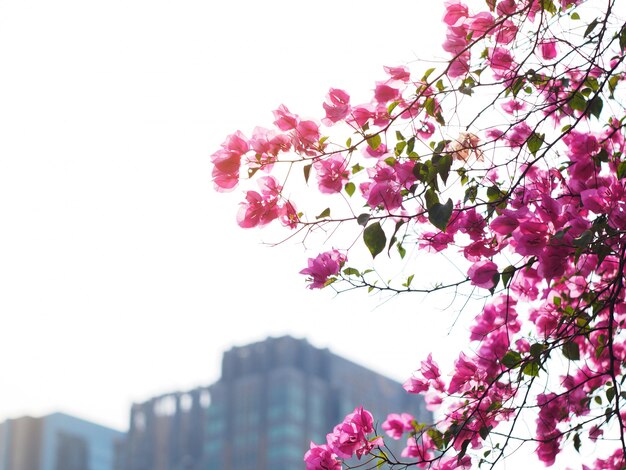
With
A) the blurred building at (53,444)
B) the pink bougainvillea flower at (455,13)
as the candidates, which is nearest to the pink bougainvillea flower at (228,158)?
the pink bougainvillea flower at (455,13)

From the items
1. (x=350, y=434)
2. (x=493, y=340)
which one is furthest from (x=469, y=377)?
(x=350, y=434)

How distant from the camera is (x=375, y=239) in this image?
257 cm

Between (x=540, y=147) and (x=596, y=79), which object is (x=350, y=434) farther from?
(x=596, y=79)

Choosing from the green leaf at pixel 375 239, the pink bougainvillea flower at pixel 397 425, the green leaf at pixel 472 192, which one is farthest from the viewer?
the pink bougainvillea flower at pixel 397 425

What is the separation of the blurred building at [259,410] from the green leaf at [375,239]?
2444 inches

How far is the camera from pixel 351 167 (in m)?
2.97

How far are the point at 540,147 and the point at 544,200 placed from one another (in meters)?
0.45

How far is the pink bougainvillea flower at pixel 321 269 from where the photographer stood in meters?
2.84

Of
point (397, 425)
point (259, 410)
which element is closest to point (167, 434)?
point (259, 410)

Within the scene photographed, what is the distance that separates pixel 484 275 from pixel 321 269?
443 mm

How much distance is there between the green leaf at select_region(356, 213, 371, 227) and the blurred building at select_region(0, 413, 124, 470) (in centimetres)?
8198

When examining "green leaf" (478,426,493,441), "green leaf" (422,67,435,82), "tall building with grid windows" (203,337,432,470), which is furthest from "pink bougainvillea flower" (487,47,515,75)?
"tall building with grid windows" (203,337,432,470)

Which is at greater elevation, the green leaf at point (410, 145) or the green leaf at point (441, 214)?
the green leaf at point (410, 145)

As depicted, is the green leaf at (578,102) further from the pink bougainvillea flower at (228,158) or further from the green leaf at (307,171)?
the pink bougainvillea flower at (228,158)
